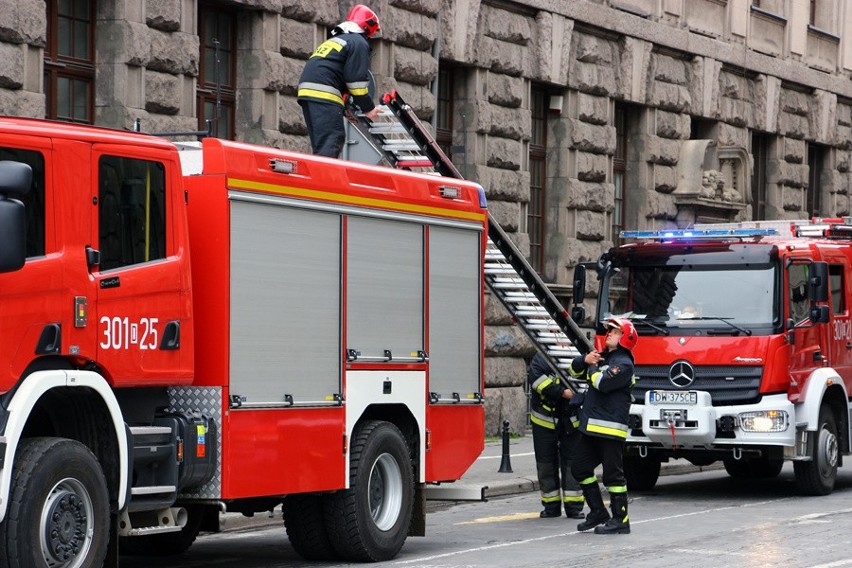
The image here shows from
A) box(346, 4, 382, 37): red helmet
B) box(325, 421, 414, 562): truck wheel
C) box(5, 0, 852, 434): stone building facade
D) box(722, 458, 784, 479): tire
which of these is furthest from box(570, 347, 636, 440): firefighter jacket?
box(5, 0, 852, 434): stone building facade

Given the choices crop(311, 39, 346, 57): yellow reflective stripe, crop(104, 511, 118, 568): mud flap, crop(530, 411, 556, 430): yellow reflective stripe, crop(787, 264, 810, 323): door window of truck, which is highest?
crop(311, 39, 346, 57): yellow reflective stripe

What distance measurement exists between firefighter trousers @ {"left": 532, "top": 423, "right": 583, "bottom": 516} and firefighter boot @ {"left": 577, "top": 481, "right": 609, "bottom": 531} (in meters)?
1.03

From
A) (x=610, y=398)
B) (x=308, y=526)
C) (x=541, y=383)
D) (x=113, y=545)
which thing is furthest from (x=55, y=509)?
(x=541, y=383)

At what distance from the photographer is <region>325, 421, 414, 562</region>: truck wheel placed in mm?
11859

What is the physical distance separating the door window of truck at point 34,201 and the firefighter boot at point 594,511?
6.25 metres

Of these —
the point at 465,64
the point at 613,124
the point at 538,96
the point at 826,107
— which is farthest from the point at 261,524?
the point at 826,107

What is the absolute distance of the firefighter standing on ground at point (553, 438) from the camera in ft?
49.9

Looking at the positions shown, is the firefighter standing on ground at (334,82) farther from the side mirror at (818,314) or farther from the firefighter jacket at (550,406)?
the side mirror at (818,314)

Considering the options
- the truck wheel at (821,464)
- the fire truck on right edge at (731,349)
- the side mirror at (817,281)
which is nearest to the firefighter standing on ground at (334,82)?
the fire truck on right edge at (731,349)

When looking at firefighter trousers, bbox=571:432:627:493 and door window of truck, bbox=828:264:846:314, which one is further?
door window of truck, bbox=828:264:846:314

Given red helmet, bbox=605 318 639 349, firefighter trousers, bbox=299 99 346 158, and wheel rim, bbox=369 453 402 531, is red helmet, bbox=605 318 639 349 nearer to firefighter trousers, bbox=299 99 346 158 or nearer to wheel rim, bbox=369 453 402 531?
wheel rim, bbox=369 453 402 531

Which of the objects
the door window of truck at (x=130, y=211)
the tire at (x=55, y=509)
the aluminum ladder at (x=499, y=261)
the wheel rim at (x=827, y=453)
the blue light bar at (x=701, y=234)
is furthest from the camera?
the blue light bar at (x=701, y=234)

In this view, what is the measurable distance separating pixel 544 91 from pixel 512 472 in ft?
30.2

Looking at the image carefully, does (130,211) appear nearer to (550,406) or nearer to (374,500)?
(374,500)
